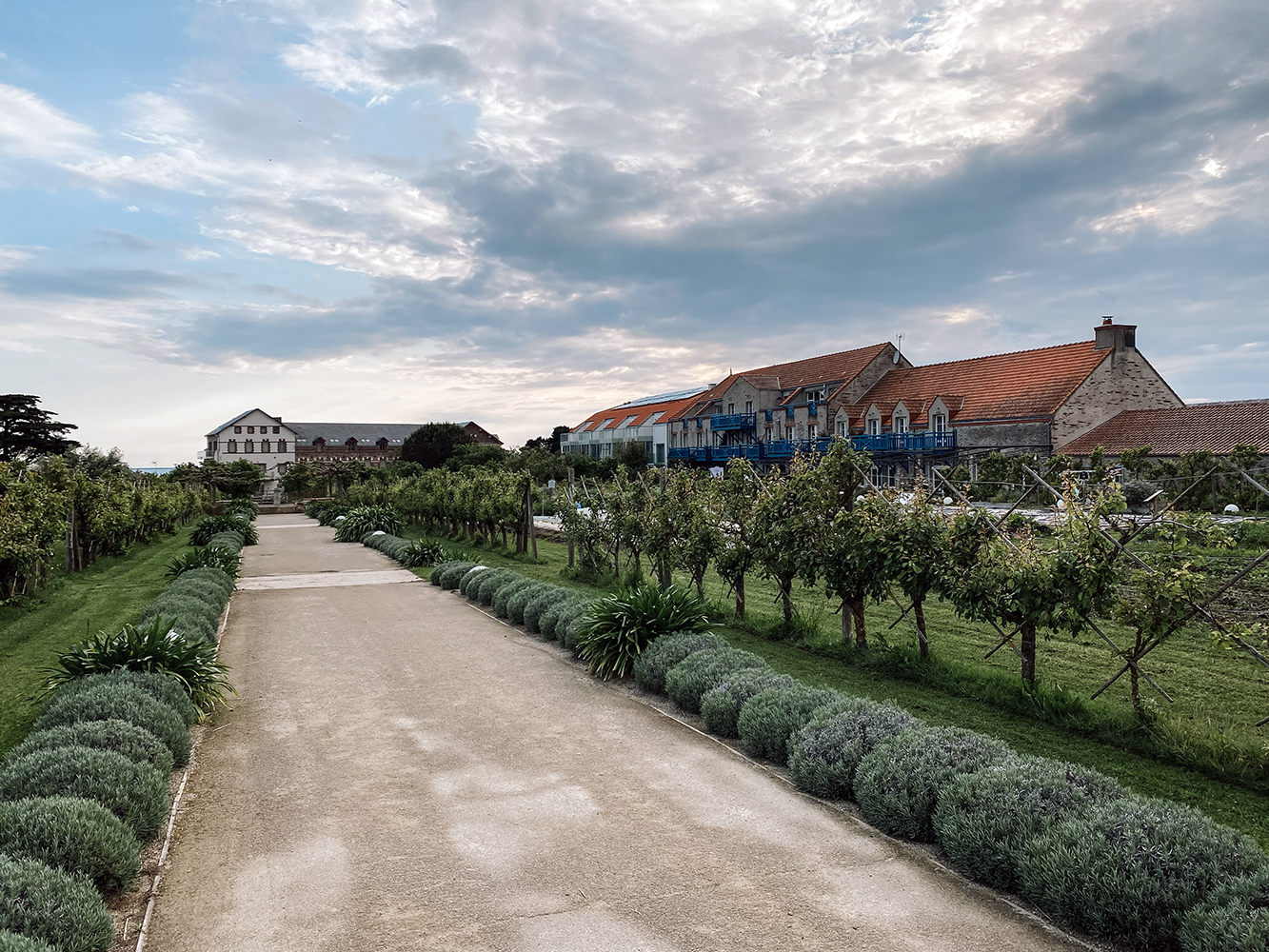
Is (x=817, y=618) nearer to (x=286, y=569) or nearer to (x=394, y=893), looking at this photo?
(x=394, y=893)

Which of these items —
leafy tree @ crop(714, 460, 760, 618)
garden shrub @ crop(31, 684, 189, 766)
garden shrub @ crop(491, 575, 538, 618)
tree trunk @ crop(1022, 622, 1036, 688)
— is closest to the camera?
garden shrub @ crop(31, 684, 189, 766)

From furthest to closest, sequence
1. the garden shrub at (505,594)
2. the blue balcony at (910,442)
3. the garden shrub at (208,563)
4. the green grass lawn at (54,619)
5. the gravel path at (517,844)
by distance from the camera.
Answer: the blue balcony at (910,442) → the garden shrub at (208,563) → the garden shrub at (505,594) → the green grass lawn at (54,619) → the gravel path at (517,844)

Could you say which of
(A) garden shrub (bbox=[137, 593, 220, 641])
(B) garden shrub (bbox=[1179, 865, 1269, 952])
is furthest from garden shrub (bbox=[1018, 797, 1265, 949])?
(A) garden shrub (bbox=[137, 593, 220, 641])

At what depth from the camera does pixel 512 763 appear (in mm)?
8023

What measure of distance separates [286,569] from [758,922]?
925 inches

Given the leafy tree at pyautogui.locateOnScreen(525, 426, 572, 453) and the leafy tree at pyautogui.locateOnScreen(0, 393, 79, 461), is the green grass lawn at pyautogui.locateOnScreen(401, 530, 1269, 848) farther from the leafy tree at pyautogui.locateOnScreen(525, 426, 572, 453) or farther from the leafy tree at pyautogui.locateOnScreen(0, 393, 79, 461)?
the leafy tree at pyautogui.locateOnScreen(525, 426, 572, 453)

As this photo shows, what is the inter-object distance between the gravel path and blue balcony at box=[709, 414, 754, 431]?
5662cm

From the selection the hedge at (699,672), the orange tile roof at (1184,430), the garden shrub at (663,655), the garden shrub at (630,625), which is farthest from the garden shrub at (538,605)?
the orange tile roof at (1184,430)

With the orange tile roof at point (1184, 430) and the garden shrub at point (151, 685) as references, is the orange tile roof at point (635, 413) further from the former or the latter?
the garden shrub at point (151, 685)

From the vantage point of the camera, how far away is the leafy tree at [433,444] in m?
98.9

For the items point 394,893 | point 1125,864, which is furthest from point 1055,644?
point 394,893

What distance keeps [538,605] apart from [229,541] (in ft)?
66.4

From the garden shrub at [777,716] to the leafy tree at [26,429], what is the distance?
7222 cm

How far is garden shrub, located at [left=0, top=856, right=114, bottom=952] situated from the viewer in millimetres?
4473
